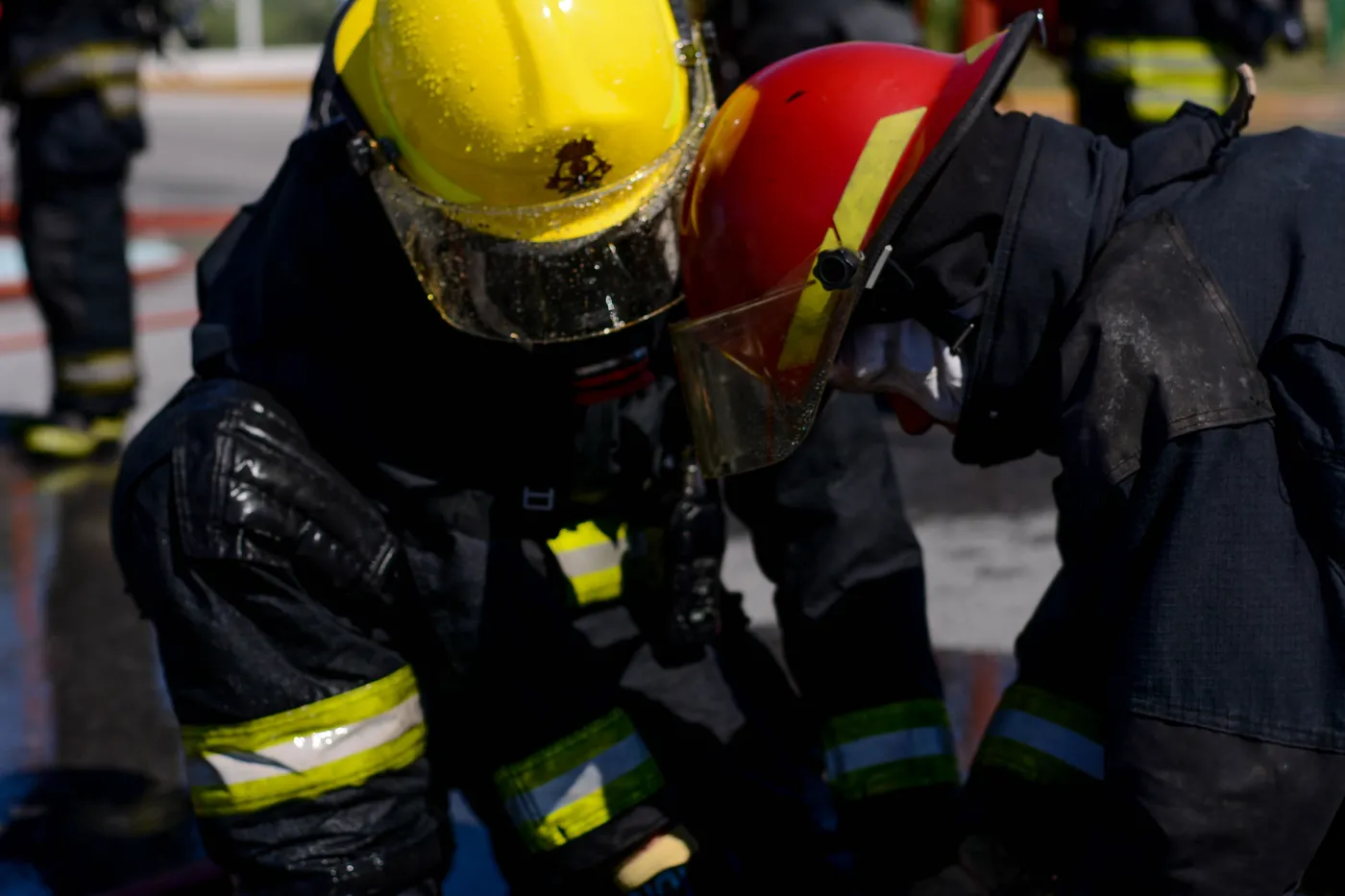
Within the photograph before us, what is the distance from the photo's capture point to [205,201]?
9.89 metres

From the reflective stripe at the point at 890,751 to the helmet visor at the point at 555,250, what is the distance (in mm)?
665

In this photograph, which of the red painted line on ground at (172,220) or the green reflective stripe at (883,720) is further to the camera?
the red painted line on ground at (172,220)

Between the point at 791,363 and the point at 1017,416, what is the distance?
25 cm

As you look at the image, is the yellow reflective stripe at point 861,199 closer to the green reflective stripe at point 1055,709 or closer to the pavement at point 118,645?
the green reflective stripe at point 1055,709

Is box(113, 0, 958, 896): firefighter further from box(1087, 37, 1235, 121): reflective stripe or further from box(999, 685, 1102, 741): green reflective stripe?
box(1087, 37, 1235, 121): reflective stripe

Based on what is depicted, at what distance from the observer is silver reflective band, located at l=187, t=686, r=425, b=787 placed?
6.61 ft

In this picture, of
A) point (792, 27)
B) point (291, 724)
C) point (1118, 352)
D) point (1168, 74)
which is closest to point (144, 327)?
point (792, 27)

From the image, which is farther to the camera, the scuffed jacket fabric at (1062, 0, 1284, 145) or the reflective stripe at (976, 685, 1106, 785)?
the scuffed jacket fabric at (1062, 0, 1284, 145)

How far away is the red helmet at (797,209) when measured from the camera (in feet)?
5.63

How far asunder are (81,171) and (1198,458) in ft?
12.1

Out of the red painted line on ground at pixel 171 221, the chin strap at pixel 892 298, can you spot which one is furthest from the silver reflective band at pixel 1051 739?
the red painted line on ground at pixel 171 221

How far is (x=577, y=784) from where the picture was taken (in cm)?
217

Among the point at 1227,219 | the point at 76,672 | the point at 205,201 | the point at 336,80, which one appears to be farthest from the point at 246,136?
the point at 1227,219

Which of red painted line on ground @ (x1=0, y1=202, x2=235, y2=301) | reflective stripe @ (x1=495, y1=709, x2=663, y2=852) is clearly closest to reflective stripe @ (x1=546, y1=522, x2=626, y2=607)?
reflective stripe @ (x1=495, y1=709, x2=663, y2=852)
